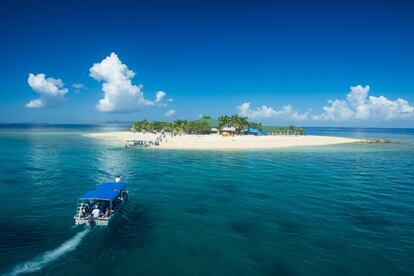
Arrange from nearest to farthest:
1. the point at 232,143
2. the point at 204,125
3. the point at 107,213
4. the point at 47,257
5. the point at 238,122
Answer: the point at 47,257 → the point at 107,213 → the point at 232,143 → the point at 238,122 → the point at 204,125

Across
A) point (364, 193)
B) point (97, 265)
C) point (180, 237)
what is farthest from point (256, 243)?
point (364, 193)

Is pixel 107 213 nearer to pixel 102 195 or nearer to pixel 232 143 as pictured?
pixel 102 195

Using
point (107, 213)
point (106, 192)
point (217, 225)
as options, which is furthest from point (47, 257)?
point (217, 225)

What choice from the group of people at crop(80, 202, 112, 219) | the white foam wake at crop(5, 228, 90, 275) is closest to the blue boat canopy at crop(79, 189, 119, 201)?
the group of people at crop(80, 202, 112, 219)

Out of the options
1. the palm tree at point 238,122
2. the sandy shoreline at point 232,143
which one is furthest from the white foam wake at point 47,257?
the palm tree at point 238,122

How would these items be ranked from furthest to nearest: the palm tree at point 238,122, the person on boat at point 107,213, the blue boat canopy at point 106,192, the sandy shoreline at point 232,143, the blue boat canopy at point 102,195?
the palm tree at point 238,122 → the sandy shoreline at point 232,143 → the blue boat canopy at point 106,192 → the blue boat canopy at point 102,195 → the person on boat at point 107,213

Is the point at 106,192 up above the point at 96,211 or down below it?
above

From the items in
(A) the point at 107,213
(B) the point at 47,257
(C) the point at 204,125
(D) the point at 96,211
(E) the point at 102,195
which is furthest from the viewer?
(C) the point at 204,125

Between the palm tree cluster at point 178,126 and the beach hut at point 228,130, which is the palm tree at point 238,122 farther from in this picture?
the palm tree cluster at point 178,126
